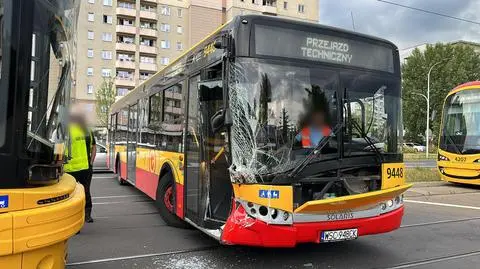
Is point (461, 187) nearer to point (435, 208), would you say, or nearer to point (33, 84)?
point (435, 208)

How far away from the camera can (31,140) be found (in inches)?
132

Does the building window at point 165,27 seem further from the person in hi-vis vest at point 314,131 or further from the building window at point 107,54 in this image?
the person in hi-vis vest at point 314,131

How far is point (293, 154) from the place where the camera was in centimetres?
538

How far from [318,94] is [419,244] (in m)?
3.20

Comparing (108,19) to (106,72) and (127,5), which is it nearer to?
(127,5)

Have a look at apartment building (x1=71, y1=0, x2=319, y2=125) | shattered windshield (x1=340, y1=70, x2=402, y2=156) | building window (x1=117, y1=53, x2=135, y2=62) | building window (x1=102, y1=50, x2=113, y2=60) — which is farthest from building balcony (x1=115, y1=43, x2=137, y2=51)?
shattered windshield (x1=340, y1=70, x2=402, y2=156)

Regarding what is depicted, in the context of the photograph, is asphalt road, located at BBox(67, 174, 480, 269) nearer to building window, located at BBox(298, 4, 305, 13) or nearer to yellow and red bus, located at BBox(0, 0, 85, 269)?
yellow and red bus, located at BBox(0, 0, 85, 269)

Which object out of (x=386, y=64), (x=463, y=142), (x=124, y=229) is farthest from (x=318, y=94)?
(x=463, y=142)

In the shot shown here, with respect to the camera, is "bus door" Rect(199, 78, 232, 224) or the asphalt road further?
the asphalt road

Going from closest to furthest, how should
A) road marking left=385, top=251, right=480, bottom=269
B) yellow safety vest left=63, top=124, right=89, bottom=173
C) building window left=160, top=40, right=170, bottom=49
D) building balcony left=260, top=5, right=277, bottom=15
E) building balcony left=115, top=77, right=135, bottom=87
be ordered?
road marking left=385, top=251, right=480, bottom=269, yellow safety vest left=63, top=124, right=89, bottom=173, building balcony left=115, top=77, right=135, bottom=87, building window left=160, top=40, right=170, bottom=49, building balcony left=260, top=5, right=277, bottom=15

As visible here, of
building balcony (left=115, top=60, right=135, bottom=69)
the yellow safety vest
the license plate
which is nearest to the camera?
the license plate

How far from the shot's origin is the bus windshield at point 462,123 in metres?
14.5

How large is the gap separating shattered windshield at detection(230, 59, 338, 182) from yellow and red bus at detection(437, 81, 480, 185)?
10674 millimetres

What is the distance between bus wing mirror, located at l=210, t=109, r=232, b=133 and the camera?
207 inches
